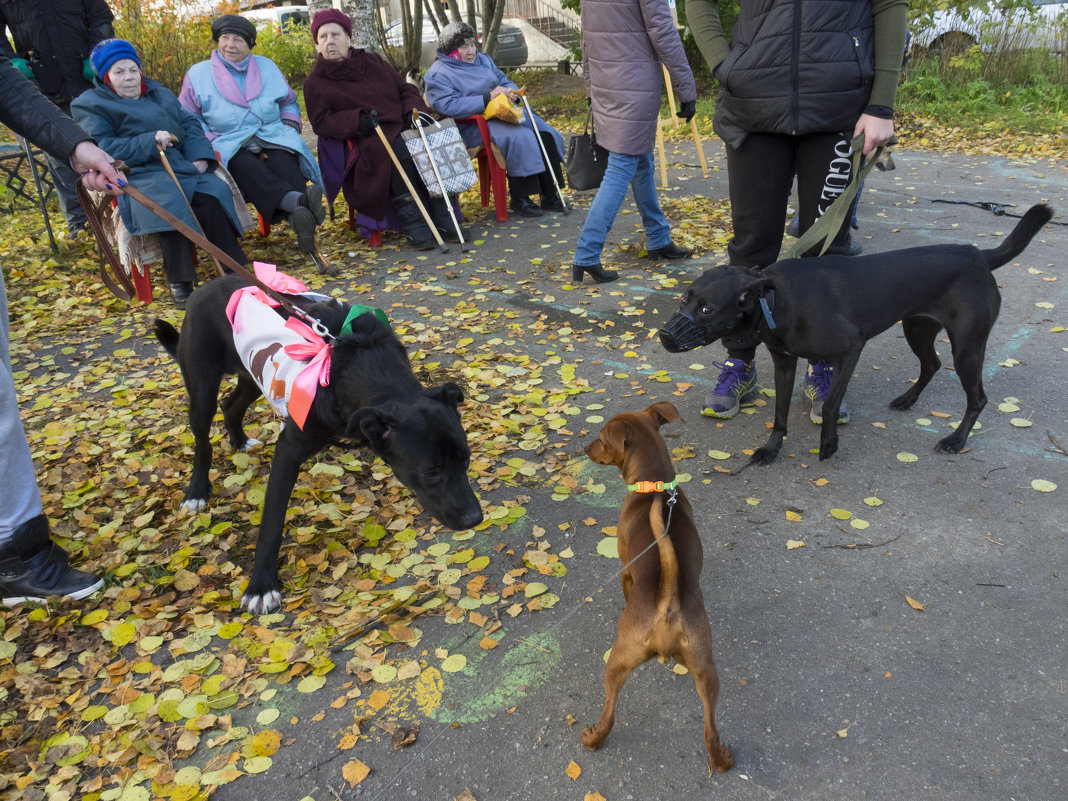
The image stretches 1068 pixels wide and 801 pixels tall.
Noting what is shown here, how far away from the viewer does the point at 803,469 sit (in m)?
3.66

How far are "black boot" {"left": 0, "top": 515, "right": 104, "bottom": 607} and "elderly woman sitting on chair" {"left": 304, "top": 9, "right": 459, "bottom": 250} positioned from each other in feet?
18.0

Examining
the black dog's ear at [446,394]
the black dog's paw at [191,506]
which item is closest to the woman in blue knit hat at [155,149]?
the black dog's paw at [191,506]

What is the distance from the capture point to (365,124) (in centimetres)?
767

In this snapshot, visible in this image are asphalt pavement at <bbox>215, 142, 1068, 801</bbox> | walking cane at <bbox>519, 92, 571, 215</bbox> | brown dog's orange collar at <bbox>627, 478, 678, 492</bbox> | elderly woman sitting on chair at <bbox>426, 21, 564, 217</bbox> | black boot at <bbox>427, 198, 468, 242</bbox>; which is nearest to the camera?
asphalt pavement at <bbox>215, 142, 1068, 801</bbox>

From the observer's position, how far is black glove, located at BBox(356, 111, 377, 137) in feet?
25.1

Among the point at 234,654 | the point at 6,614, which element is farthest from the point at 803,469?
the point at 6,614

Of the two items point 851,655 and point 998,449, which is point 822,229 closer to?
point 998,449

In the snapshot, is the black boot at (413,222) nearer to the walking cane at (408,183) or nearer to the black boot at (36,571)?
→ the walking cane at (408,183)

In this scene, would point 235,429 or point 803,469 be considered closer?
point 803,469

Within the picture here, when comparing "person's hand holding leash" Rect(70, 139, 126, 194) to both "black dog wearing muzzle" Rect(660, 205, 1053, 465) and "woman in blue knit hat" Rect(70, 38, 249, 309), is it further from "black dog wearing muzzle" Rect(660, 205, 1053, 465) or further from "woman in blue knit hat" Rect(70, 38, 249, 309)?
"woman in blue knit hat" Rect(70, 38, 249, 309)

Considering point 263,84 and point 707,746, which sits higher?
point 263,84

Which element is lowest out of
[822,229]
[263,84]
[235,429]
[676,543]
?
[235,429]

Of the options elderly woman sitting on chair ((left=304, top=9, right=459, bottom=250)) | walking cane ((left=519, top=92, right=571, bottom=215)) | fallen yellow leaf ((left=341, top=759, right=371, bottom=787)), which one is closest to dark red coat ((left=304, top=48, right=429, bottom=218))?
elderly woman sitting on chair ((left=304, top=9, right=459, bottom=250))

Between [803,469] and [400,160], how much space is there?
235 inches
